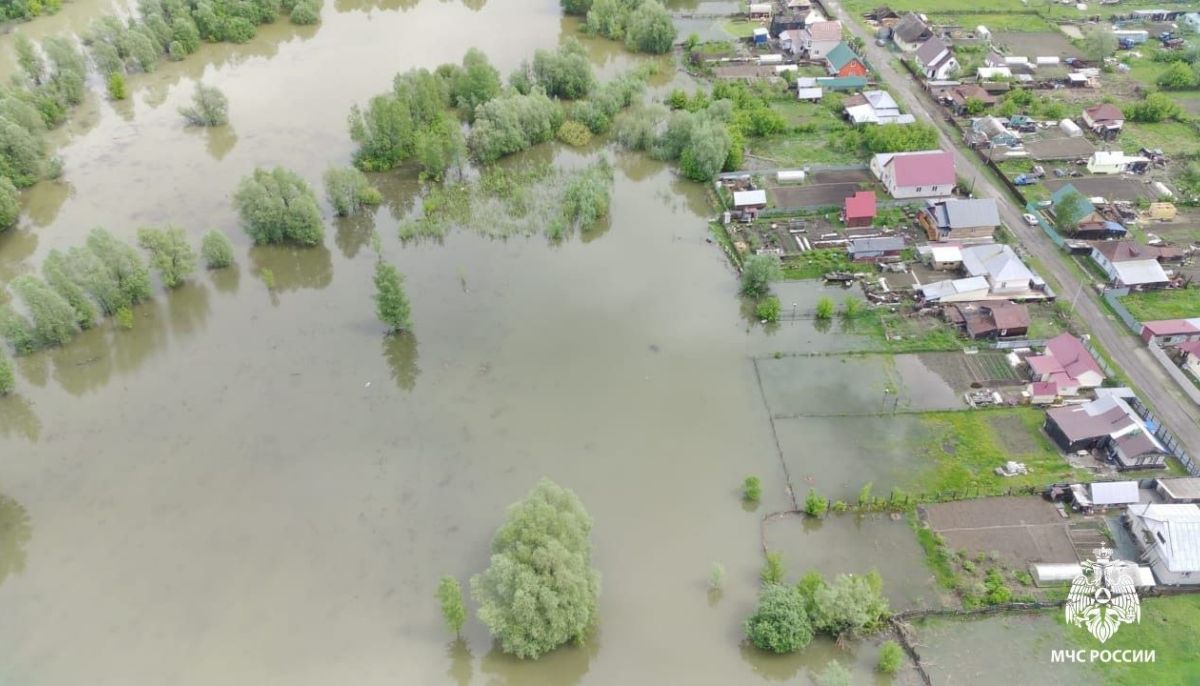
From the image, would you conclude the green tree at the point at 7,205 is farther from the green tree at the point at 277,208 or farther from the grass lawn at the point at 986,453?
the grass lawn at the point at 986,453

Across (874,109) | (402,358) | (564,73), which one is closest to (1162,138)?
(874,109)

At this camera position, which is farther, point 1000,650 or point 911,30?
point 911,30

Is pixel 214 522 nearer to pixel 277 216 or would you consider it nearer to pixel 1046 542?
pixel 277 216

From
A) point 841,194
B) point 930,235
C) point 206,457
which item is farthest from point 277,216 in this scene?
point 930,235

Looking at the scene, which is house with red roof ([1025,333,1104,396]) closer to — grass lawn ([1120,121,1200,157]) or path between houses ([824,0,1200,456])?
path between houses ([824,0,1200,456])

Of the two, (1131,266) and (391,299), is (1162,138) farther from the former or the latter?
(391,299)

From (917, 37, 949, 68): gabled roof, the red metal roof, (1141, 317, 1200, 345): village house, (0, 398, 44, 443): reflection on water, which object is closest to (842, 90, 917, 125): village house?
(917, 37, 949, 68): gabled roof

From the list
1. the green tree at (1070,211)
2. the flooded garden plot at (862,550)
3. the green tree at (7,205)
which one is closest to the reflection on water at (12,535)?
the green tree at (7,205)
